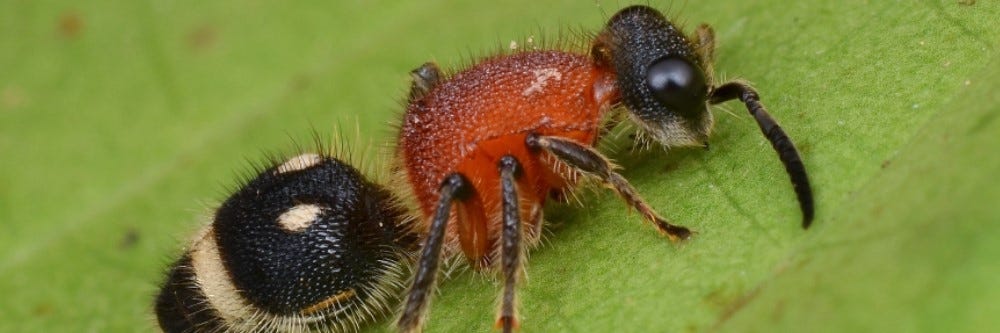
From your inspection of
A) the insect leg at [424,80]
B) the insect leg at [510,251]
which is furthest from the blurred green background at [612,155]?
the insect leg at [424,80]

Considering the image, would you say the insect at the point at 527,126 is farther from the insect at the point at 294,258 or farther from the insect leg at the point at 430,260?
the insect at the point at 294,258

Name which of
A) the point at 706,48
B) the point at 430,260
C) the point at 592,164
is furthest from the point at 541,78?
the point at 430,260

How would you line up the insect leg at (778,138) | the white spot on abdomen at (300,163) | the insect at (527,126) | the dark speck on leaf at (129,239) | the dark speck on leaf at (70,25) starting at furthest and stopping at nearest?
1. the dark speck on leaf at (70,25)
2. the dark speck on leaf at (129,239)
3. the white spot on abdomen at (300,163)
4. the insect at (527,126)
5. the insect leg at (778,138)

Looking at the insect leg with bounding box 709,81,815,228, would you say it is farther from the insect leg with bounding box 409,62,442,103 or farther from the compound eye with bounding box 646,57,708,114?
the insect leg with bounding box 409,62,442,103

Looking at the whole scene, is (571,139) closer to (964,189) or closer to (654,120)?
(654,120)

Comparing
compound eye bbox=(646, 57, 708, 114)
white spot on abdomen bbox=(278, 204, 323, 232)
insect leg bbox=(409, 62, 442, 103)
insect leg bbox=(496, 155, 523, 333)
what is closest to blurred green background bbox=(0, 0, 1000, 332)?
insect leg bbox=(496, 155, 523, 333)

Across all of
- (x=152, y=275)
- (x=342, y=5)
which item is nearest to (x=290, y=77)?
(x=342, y=5)
